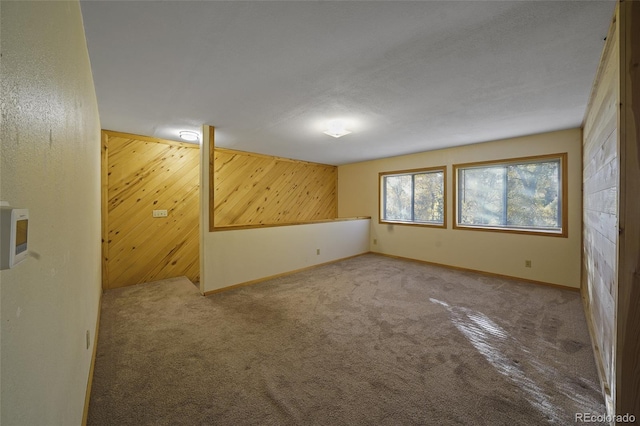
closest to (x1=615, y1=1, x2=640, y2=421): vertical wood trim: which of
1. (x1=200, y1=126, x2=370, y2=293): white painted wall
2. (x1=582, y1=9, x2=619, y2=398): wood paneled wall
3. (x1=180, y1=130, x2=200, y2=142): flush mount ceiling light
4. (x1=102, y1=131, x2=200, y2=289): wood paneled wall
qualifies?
(x1=582, y1=9, x2=619, y2=398): wood paneled wall

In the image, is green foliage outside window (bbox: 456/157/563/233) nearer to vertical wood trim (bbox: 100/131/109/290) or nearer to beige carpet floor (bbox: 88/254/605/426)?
beige carpet floor (bbox: 88/254/605/426)

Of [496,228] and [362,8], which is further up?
[362,8]

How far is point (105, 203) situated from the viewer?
12.0 ft

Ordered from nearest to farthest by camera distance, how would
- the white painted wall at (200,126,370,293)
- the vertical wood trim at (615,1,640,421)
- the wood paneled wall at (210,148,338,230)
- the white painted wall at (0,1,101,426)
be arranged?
the white painted wall at (0,1,101,426) → the vertical wood trim at (615,1,640,421) → the white painted wall at (200,126,370,293) → the wood paneled wall at (210,148,338,230)

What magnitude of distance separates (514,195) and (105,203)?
6112mm

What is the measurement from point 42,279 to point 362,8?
182 cm

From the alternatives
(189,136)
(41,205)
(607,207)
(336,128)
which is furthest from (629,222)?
(189,136)

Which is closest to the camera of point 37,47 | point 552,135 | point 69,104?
point 37,47

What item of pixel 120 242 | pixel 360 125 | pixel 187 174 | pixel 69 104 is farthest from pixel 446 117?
pixel 120 242

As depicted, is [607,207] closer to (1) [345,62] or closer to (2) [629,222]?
(2) [629,222]

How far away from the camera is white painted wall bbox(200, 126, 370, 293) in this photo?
3518 millimetres

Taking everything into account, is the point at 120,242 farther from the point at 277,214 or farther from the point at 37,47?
the point at 37,47

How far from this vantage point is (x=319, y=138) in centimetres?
421

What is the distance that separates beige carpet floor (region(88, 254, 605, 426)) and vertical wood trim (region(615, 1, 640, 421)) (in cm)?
44
